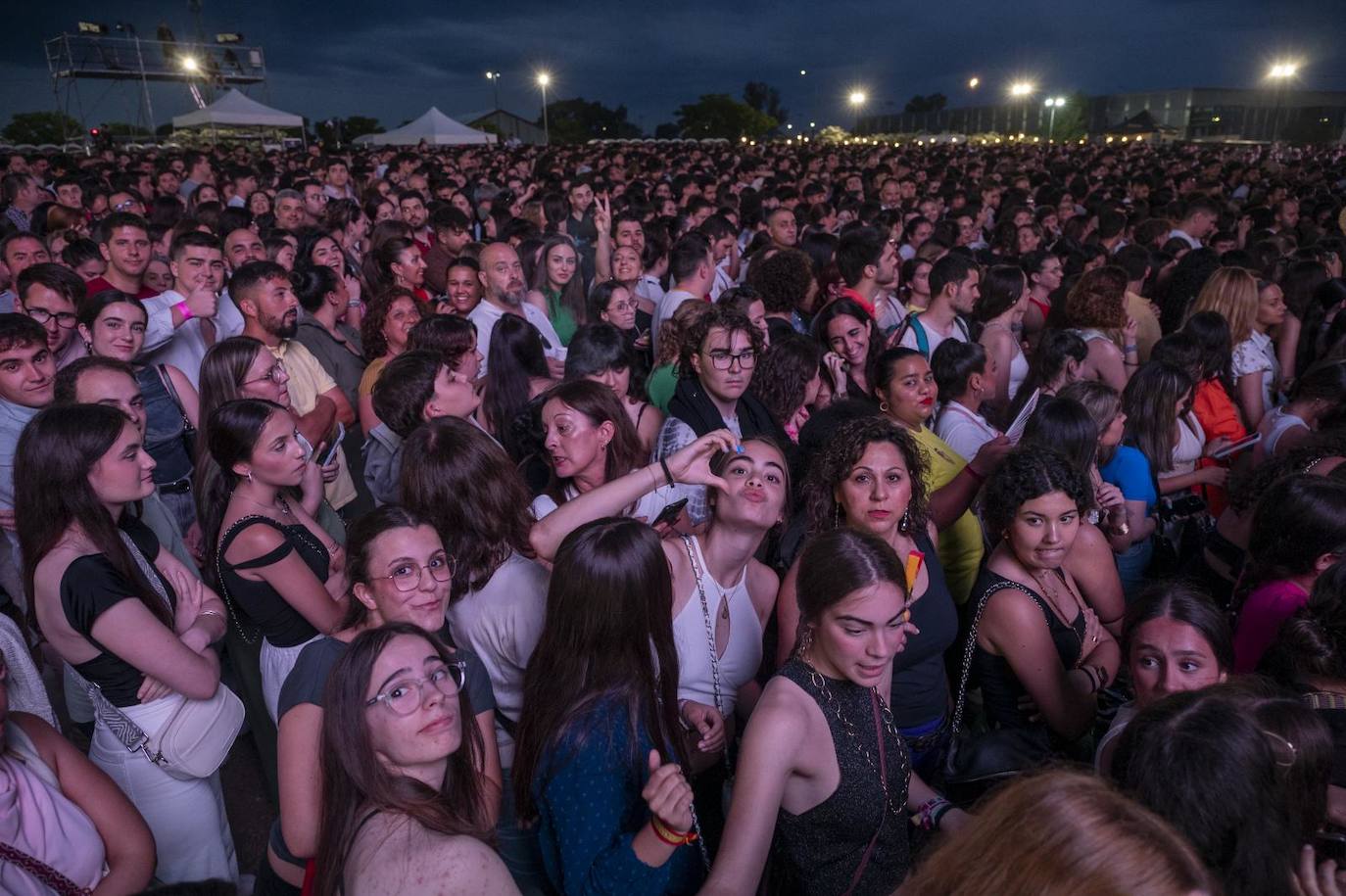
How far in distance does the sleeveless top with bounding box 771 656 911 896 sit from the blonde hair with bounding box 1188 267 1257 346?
14.0ft

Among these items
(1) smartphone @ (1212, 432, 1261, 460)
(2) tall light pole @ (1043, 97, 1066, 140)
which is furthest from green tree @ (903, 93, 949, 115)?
(1) smartphone @ (1212, 432, 1261, 460)

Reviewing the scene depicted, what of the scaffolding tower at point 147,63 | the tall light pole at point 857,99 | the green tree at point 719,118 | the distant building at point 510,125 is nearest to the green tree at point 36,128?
the scaffolding tower at point 147,63

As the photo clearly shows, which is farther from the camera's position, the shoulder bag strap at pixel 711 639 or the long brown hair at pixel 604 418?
the long brown hair at pixel 604 418

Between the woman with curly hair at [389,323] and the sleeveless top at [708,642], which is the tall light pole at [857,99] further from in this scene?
the sleeveless top at [708,642]

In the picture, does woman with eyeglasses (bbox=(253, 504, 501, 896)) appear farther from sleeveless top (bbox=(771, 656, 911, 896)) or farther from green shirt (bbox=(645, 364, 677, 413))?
green shirt (bbox=(645, 364, 677, 413))

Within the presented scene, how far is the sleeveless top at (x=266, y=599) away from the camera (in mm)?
2537

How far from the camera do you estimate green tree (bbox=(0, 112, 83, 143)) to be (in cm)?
4184

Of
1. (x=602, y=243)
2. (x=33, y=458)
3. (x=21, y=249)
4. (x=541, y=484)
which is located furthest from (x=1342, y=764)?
(x=21, y=249)

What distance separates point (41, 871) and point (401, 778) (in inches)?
31.2

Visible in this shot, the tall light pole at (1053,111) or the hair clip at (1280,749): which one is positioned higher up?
the tall light pole at (1053,111)

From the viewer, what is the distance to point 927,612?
2.69m

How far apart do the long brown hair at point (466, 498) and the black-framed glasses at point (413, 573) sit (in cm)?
18

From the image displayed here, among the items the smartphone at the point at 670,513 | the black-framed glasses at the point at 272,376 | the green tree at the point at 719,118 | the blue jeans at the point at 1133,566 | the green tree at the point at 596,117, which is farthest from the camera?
the green tree at the point at 596,117

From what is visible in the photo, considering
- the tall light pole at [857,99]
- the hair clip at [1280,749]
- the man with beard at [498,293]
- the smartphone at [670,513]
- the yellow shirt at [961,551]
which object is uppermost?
the tall light pole at [857,99]
